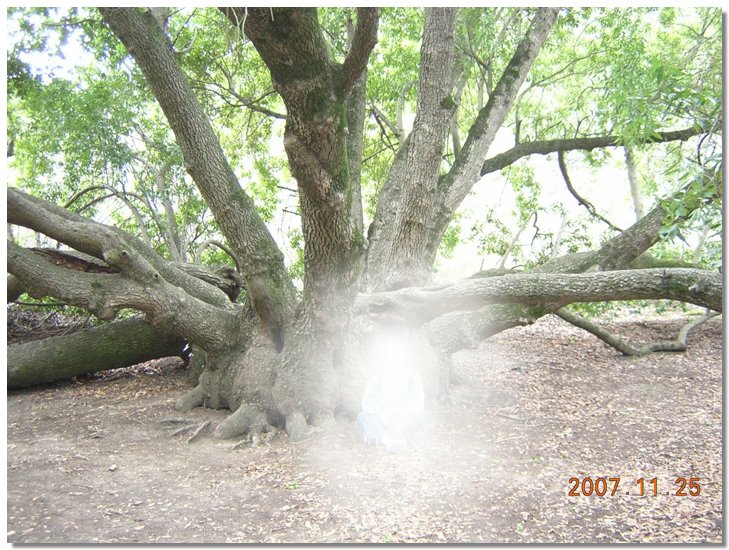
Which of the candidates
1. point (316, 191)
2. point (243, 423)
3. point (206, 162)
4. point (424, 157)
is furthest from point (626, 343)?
point (206, 162)

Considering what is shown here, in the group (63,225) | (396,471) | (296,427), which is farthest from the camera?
(63,225)

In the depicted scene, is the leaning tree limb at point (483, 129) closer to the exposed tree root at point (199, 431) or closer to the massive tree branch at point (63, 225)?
the exposed tree root at point (199, 431)

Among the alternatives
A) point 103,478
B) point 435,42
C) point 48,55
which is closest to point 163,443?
point 103,478

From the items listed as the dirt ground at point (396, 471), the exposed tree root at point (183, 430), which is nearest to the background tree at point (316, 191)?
the exposed tree root at point (183, 430)

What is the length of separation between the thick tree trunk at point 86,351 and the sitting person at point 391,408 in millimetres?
3104

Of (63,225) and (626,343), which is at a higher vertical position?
(63,225)

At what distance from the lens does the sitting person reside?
185 inches

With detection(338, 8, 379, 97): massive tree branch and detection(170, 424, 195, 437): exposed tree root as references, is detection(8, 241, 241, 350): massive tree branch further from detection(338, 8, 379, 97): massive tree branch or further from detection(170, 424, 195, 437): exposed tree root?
detection(338, 8, 379, 97): massive tree branch
